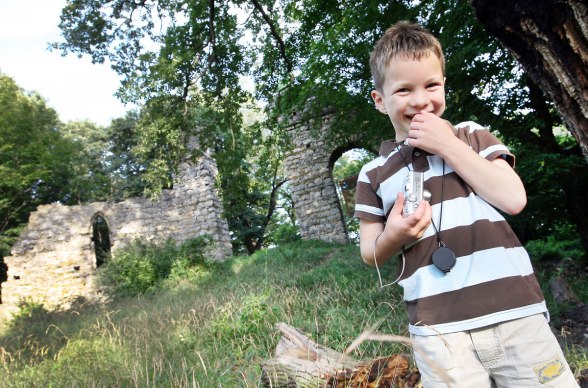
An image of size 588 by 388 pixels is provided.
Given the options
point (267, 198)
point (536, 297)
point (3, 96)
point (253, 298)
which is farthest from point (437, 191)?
point (267, 198)

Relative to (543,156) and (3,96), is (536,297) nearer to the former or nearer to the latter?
(543,156)

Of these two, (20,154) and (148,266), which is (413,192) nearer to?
(148,266)

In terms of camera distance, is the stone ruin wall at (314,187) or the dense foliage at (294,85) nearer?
the dense foliage at (294,85)

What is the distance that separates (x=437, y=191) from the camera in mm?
1268

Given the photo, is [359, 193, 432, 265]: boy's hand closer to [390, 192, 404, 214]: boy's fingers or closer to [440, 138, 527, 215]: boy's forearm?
[390, 192, 404, 214]: boy's fingers

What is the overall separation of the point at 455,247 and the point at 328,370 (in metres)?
1.57

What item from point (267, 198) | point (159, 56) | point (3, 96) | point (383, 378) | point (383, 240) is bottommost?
point (383, 378)

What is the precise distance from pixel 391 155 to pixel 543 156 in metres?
4.19

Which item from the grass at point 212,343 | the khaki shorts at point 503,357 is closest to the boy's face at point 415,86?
the khaki shorts at point 503,357

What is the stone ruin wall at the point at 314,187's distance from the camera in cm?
1289

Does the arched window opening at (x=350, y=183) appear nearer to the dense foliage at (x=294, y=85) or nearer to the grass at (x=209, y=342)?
the dense foliage at (x=294, y=85)

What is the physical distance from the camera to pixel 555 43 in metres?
1.80

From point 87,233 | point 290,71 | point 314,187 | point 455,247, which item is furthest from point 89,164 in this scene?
point 455,247

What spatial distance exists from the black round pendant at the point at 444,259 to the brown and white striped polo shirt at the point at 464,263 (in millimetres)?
28
